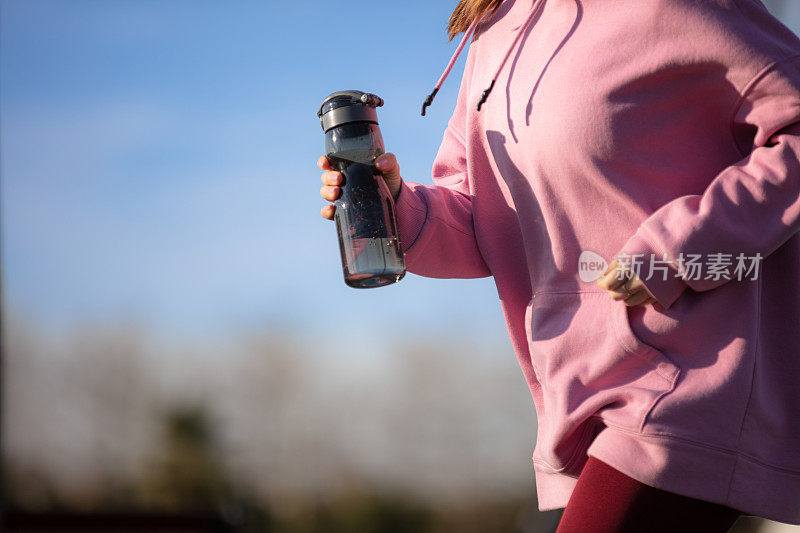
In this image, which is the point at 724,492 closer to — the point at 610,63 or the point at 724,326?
the point at 724,326

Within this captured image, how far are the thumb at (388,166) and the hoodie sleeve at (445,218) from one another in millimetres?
28

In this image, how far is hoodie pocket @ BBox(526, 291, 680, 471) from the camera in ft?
2.73

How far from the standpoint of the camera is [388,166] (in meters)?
1.01

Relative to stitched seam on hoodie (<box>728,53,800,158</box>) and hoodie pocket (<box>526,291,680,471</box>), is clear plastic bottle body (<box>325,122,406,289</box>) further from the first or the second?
stitched seam on hoodie (<box>728,53,800,158</box>)

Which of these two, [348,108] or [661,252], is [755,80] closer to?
[661,252]

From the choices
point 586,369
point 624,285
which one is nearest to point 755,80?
point 624,285

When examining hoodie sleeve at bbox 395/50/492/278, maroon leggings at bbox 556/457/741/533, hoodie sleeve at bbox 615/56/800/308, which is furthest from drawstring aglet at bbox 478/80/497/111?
maroon leggings at bbox 556/457/741/533

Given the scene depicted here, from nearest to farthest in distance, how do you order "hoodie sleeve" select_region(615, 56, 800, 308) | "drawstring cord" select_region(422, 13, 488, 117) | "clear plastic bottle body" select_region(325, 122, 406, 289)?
"hoodie sleeve" select_region(615, 56, 800, 308) < "clear plastic bottle body" select_region(325, 122, 406, 289) < "drawstring cord" select_region(422, 13, 488, 117)

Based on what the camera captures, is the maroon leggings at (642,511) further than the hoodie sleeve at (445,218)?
No

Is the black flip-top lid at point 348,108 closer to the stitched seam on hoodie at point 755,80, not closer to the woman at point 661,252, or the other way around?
the woman at point 661,252

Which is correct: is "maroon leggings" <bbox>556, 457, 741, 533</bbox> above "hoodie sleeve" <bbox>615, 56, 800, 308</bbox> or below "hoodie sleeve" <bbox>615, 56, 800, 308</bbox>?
below

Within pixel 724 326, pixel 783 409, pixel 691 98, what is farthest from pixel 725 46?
pixel 783 409

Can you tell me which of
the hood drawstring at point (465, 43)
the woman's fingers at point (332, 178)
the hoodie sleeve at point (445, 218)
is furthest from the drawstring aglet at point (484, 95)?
the woman's fingers at point (332, 178)

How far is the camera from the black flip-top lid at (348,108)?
998mm
